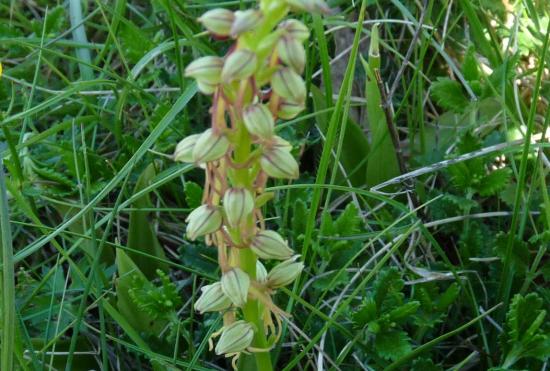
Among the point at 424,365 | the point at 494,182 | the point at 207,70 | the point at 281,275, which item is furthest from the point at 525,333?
the point at 207,70

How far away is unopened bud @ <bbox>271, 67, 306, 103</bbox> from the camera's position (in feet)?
2.72

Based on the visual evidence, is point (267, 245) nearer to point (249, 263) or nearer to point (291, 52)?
point (249, 263)

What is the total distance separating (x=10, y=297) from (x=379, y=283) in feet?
2.04

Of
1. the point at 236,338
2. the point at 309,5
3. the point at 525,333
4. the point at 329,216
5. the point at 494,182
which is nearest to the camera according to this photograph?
the point at 309,5

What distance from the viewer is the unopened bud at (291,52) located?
2.65ft

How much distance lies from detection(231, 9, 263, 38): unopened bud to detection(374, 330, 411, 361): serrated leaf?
748 mm

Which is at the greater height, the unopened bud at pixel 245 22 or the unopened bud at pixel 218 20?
the unopened bud at pixel 245 22

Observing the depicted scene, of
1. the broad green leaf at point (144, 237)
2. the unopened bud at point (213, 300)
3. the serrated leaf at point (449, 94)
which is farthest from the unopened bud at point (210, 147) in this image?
the serrated leaf at point (449, 94)

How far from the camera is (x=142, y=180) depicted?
66.8 inches

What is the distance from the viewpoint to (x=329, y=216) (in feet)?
4.89

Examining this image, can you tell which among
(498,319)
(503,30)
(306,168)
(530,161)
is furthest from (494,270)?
(503,30)

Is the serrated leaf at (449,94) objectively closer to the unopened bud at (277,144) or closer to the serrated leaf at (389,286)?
the serrated leaf at (389,286)

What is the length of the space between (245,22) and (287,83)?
0.08 metres

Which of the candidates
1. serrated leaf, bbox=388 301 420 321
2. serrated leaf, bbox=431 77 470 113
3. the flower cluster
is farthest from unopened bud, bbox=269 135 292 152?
serrated leaf, bbox=431 77 470 113
